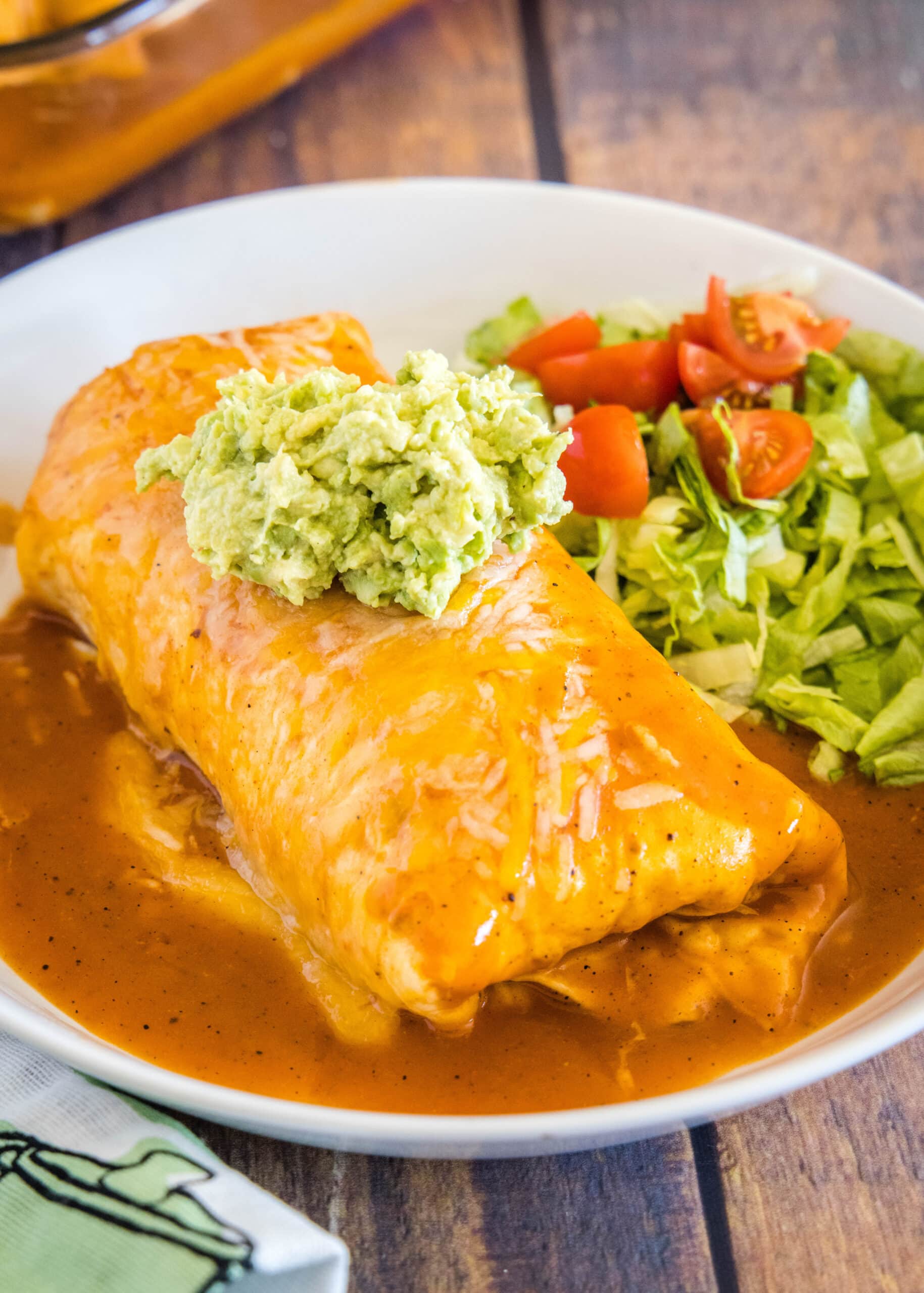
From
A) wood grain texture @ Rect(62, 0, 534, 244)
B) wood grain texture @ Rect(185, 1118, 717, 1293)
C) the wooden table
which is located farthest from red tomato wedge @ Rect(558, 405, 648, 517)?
wood grain texture @ Rect(62, 0, 534, 244)

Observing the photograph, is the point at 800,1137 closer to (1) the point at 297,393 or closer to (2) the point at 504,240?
(1) the point at 297,393

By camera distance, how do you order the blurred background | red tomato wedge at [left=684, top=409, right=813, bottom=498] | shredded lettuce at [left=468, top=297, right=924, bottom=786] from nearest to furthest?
shredded lettuce at [left=468, top=297, right=924, bottom=786]
red tomato wedge at [left=684, top=409, right=813, bottom=498]
the blurred background

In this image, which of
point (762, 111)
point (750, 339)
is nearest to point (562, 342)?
point (750, 339)

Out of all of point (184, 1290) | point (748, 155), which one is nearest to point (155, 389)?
point (184, 1290)

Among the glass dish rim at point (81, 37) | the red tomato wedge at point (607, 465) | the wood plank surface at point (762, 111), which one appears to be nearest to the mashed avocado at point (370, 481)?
the red tomato wedge at point (607, 465)

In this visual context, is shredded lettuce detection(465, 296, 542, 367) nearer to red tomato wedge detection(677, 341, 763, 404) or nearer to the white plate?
the white plate

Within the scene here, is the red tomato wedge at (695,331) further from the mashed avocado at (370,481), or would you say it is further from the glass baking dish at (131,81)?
the glass baking dish at (131,81)
